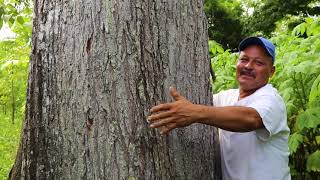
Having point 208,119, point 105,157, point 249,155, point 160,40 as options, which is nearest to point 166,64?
point 160,40

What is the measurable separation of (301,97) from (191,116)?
2310 mm

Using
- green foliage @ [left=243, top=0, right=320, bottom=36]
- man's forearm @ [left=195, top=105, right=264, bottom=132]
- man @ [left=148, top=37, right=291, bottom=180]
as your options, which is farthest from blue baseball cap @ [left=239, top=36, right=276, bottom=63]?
green foliage @ [left=243, top=0, right=320, bottom=36]

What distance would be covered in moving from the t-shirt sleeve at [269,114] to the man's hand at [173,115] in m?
0.38

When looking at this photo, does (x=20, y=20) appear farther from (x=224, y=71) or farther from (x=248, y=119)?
(x=248, y=119)

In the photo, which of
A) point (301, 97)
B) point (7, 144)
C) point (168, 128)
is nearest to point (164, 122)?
point (168, 128)

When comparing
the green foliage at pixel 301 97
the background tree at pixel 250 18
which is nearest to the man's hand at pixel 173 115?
the green foliage at pixel 301 97

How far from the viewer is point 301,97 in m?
3.85

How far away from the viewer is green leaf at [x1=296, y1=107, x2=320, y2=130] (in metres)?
3.36

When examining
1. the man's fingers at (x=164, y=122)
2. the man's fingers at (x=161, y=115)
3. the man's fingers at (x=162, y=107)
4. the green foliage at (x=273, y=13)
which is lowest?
the man's fingers at (x=164, y=122)

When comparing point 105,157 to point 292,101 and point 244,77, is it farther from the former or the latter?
point 292,101

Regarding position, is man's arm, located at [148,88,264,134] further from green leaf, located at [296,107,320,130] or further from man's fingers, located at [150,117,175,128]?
green leaf, located at [296,107,320,130]

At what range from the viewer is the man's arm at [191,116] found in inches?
70.6

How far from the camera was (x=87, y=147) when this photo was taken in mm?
1841

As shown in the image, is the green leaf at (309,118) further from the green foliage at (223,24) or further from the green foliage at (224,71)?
the green foliage at (223,24)
